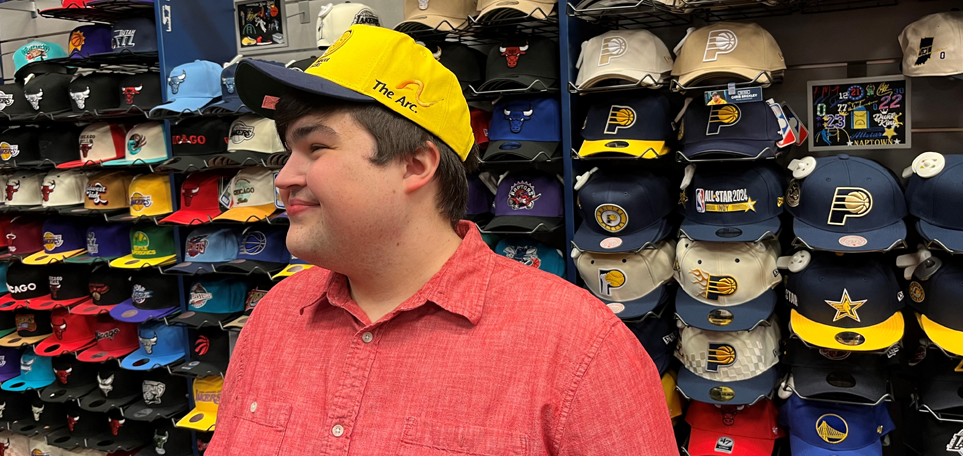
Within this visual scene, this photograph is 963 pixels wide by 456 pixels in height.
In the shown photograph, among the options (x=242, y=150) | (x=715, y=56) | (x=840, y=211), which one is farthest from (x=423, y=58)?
(x=242, y=150)

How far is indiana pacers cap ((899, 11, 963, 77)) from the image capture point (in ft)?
7.07

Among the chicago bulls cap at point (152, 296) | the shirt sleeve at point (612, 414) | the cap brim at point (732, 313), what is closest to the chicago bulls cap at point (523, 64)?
the cap brim at point (732, 313)

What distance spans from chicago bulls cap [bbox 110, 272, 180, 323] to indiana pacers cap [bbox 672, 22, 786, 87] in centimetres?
282

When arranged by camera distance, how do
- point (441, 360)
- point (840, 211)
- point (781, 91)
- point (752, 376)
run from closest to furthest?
point (441, 360) < point (840, 211) < point (752, 376) < point (781, 91)

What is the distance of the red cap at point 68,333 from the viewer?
381 cm

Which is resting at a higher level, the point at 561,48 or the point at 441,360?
the point at 561,48

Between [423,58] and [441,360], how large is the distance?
Answer: 0.50m

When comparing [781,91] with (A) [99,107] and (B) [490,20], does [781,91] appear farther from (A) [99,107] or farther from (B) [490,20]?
(A) [99,107]

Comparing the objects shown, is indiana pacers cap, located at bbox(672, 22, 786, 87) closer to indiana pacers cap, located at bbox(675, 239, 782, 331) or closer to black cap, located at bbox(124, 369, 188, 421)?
indiana pacers cap, located at bbox(675, 239, 782, 331)

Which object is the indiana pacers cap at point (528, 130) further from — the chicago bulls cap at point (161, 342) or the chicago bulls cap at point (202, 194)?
the chicago bulls cap at point (161, 342)

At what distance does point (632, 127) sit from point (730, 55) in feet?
1.40

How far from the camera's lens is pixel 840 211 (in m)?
2.29

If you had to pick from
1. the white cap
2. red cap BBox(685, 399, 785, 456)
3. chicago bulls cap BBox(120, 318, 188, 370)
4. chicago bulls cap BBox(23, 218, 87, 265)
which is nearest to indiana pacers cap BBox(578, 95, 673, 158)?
red cap BBox(685, 399, 785, 456)

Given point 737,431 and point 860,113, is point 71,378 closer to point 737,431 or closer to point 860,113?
point 737,431
